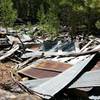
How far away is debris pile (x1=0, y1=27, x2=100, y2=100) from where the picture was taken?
284 inches

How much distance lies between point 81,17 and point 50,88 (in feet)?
37.2

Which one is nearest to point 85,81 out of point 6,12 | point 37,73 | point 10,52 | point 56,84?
point 56,84

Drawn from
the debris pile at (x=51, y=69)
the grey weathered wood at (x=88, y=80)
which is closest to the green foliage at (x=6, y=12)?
the debris pile at (x=51, y=69)

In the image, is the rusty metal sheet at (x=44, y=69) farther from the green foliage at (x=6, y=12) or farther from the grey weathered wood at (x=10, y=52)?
the green foliage at (x=6, y=12)

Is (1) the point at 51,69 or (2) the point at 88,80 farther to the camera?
(1) the point at 51,69

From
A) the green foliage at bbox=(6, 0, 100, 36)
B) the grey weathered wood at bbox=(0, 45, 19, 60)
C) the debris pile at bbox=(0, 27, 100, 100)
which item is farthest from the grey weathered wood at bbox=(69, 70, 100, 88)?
the green foliage at bbox=(6, 0, 100, 36)

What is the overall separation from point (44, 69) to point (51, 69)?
288 mm

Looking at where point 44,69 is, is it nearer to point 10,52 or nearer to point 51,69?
point 51,69

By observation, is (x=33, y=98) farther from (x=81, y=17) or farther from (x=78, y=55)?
(x=81, y=17)

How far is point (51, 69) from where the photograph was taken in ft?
30.6

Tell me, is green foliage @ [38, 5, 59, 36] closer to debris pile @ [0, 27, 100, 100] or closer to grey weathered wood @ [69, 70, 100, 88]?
debris pile @ [0, 27, 100, 100]

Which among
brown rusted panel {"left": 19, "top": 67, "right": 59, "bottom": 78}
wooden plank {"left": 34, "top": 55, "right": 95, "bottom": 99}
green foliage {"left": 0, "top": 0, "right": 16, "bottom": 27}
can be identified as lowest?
brown rusted panel {"left": 19, "top": 67, "right": 59, "bottom": 78}

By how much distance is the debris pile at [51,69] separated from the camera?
7211 millimetres

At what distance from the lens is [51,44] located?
43.2ft
